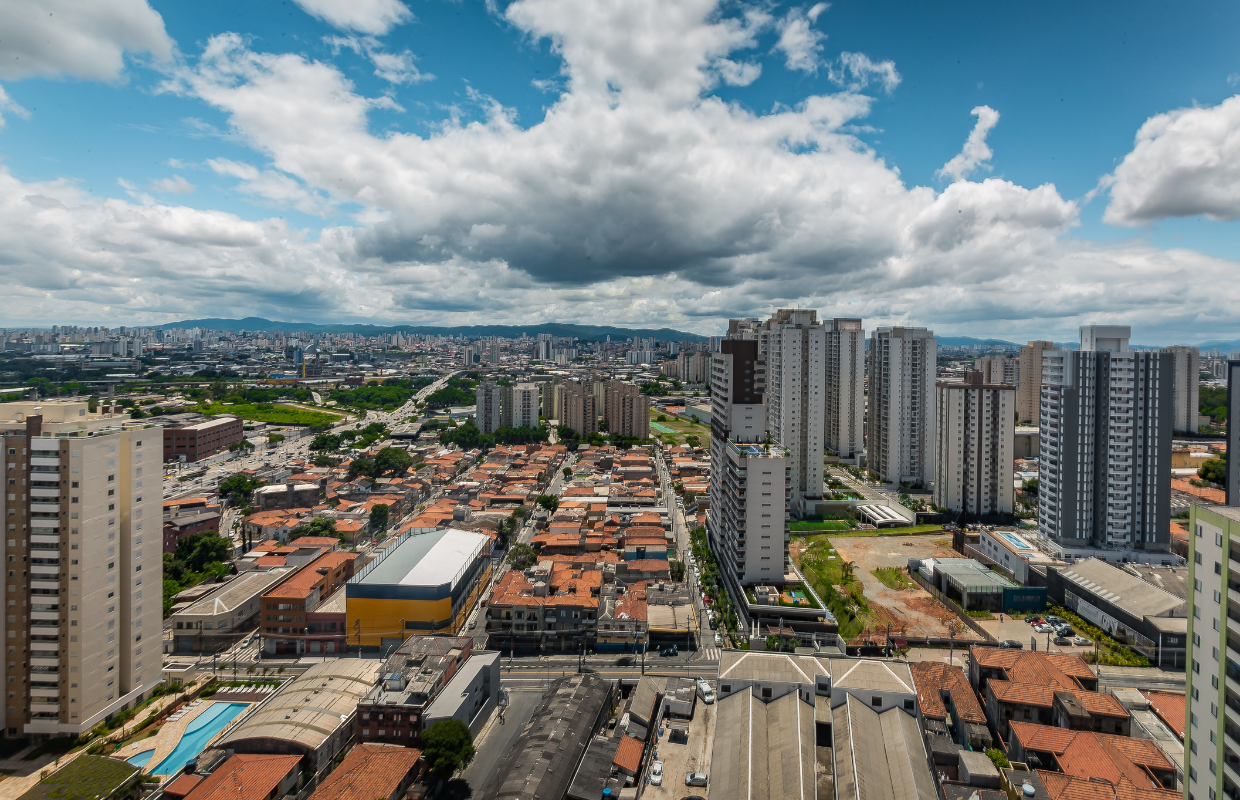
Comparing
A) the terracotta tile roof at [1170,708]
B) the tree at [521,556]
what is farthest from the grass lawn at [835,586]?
the tree at [521,556]

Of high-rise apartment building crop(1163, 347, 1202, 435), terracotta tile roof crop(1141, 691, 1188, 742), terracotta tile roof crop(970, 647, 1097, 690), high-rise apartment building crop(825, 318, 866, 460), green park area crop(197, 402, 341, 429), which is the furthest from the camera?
green park area crop(197, 402, 341, 429)

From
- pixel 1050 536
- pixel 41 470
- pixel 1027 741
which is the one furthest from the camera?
pixel 1050 536

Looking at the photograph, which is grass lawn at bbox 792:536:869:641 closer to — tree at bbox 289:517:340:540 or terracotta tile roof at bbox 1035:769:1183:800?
terracotta tile roof at bbox 1035:769:1183:800

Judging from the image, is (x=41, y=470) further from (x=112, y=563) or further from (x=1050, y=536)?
(x=1050, y=536)

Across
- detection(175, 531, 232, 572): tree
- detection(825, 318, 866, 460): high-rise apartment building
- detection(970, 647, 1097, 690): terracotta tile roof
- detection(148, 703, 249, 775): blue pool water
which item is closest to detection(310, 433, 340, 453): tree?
detection(175, 531, 232, 572): tree

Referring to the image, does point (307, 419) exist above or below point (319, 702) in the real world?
above

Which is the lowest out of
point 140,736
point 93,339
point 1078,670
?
point 140,736

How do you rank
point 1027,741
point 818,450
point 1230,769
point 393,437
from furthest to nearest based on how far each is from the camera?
point 393,437, point 818,450, point 1027,741, point 1230,769

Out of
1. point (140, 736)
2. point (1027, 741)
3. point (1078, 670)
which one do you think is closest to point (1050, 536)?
point (1078, 670)
